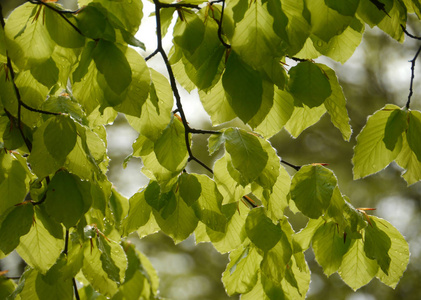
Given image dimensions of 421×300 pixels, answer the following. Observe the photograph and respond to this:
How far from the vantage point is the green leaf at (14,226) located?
1.01 meters

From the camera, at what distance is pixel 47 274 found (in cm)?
123

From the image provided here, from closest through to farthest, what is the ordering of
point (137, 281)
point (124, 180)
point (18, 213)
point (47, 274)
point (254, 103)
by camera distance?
point (254, 103)
point (18, 213)
point (47, 274)
point (137, 281)
point (124, 180)

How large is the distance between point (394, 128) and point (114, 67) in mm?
562

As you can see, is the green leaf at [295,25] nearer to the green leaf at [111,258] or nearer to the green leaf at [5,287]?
the green leaf at [111,258]

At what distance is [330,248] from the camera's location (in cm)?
119

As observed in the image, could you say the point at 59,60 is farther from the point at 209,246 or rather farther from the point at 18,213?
the point at 209,246

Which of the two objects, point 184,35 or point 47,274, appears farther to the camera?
point 47,274

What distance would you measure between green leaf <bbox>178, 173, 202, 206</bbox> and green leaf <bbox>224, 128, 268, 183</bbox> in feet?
0.45

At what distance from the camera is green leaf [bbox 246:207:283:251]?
1.12 m

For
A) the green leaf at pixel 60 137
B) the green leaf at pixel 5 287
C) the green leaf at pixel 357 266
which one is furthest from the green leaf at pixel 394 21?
the green leaf at pixel 5 287

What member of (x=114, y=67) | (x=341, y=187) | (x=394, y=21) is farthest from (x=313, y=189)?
(x=341, y=187)

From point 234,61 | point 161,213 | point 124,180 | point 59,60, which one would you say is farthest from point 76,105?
point 124,180

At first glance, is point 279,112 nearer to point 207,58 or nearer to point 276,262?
point 207,58

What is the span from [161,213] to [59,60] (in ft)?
1.25
